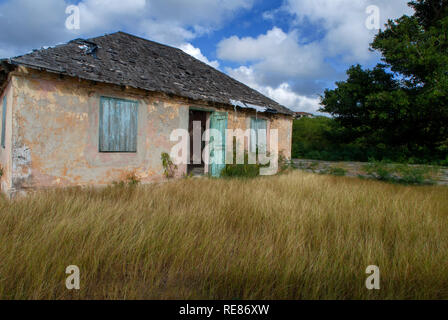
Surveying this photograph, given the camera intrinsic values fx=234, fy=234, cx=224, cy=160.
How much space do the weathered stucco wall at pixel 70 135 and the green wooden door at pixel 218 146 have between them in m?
1.85

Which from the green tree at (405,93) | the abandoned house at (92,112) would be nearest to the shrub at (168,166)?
the abandoned house at (92,112)

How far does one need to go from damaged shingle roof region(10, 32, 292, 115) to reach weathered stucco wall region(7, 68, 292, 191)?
0.28 m

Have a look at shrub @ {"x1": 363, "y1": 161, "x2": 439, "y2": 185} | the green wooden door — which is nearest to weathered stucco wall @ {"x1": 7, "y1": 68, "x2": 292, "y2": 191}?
the green wooden door

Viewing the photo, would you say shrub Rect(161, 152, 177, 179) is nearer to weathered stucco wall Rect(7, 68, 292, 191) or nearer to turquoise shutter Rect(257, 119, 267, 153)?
weathered stucco wall Rect(7, 68, 292, 191)

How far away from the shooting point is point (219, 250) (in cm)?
271

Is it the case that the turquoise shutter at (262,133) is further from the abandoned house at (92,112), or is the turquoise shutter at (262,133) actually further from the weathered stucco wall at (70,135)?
the weathered stucco wall at (70,135)

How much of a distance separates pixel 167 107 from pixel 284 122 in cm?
605

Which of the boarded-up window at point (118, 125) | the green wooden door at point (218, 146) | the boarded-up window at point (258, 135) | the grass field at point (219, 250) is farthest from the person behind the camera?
the boarded-up window at point (258, 135)

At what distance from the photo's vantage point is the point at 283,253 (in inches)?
105

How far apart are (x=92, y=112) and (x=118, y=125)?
0.64 meters

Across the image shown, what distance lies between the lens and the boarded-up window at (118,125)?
5.73m

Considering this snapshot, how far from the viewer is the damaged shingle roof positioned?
5.21 meters
